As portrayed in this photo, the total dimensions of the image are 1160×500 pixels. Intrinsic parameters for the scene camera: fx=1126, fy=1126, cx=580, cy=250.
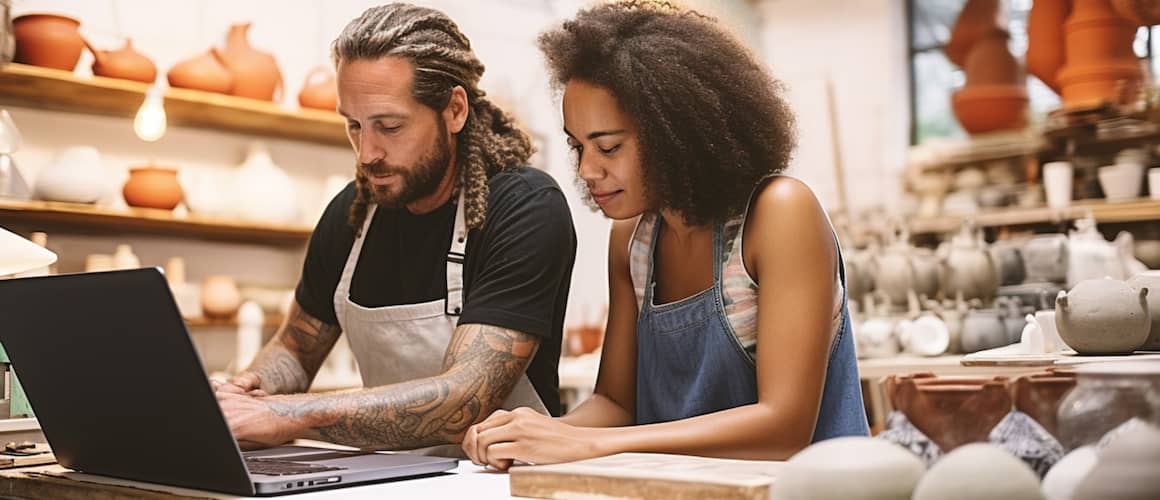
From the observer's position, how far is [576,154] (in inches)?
67.9

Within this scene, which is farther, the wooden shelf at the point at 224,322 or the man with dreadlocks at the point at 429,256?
the wooden shelf at the point at 224,322

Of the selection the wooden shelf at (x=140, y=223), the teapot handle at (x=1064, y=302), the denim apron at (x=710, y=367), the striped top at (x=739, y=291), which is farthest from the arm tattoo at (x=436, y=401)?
the wooden shelf at (x=140, y=223)

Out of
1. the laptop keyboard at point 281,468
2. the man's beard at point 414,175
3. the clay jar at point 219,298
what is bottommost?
the clay jar at point 219,298

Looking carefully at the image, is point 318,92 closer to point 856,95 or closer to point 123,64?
point 123,64

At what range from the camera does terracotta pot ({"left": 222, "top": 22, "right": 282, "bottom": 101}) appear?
13.2 feet

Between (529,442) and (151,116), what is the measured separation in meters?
2.89

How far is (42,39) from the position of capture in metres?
3.51

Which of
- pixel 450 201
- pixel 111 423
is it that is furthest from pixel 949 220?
pixel 111 423

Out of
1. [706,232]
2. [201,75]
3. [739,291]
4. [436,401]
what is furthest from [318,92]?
[739,291]

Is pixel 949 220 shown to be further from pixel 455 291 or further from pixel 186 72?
pixel 455 291

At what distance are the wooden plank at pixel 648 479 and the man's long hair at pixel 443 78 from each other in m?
0.83

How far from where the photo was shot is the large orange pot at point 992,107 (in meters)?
4.82

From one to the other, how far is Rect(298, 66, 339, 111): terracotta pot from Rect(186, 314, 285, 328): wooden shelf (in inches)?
31.8

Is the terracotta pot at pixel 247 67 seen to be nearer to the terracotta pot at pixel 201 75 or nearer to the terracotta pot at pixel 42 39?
the terracotta pot at pixel 201 75
